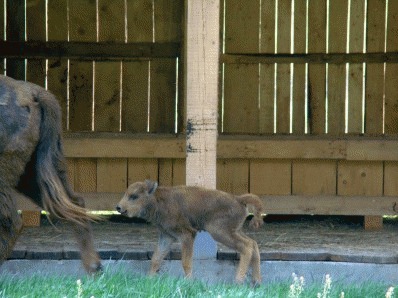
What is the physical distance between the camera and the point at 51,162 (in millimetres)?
7535

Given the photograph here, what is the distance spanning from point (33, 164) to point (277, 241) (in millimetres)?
2577

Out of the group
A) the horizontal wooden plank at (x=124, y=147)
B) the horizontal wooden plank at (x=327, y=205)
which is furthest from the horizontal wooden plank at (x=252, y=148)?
the horizontal wooden plank at (x=327, y=205)

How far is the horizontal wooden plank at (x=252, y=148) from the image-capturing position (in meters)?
10.0

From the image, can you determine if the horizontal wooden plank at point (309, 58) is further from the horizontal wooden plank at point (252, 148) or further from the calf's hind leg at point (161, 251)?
the calf's hind leg at point (161, 251)

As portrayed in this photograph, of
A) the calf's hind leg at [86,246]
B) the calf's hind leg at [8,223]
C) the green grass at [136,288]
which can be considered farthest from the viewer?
the calf's hind leg at [86,246]

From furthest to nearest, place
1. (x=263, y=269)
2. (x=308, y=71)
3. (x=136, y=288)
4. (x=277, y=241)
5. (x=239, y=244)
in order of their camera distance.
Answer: (x=308, y=71) < (x=277, y=241) < (x=263, y=269) < (x=239, y=244) < (x=136, y=288)

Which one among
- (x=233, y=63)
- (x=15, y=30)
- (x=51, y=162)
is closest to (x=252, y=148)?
(x=233, y=63)

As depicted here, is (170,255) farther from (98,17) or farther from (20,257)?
(98,17)

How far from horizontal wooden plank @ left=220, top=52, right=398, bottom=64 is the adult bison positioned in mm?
4208

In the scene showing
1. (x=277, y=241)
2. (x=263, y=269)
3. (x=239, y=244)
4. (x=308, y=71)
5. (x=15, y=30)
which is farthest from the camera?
(x=308, y=71)

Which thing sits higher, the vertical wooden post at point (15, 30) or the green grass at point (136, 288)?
the vertical wooden post at point (15, 30)

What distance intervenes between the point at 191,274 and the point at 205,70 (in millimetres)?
1540

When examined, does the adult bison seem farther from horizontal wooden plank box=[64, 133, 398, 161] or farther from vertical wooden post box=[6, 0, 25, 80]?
vertical wooden post box=[6, 0, 25, 80]

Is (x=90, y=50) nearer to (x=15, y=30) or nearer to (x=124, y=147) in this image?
(x=15, y=30)
